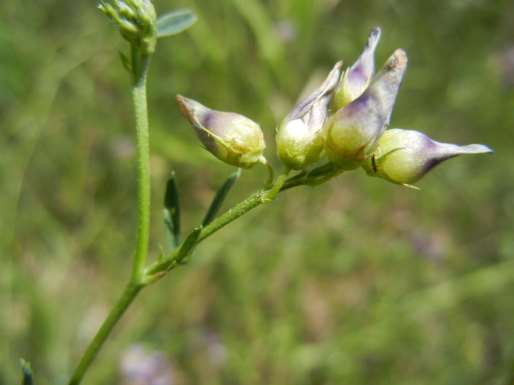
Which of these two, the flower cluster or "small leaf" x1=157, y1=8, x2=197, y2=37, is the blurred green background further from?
the flower cluster

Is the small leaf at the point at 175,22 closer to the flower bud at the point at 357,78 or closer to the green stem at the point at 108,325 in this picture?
the flower bud at the point at 357,78

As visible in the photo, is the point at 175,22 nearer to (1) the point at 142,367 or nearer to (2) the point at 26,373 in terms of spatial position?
(2) the point at 26,373

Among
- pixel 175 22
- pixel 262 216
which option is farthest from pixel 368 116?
pixel 262 216

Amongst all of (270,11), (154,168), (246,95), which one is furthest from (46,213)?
(270,11)

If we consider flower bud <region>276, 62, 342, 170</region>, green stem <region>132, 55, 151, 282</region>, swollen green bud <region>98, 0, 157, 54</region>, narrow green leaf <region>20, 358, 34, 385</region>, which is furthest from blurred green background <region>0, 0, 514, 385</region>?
flower bud <region>276, 62, 342, 170</region>

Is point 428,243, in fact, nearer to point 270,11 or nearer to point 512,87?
point 512,87
